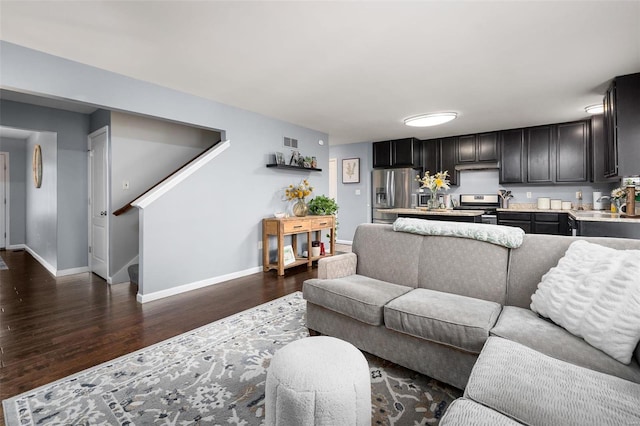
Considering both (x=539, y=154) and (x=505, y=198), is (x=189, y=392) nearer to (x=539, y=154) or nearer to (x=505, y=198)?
(x=505, y=198)

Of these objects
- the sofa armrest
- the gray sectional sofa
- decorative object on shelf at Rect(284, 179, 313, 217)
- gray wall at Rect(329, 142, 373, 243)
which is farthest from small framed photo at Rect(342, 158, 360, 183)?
the sofa armrest

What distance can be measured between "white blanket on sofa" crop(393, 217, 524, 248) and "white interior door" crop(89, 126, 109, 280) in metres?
3.94

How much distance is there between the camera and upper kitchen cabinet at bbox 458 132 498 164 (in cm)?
599

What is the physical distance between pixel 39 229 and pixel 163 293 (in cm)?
374

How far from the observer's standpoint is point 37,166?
211 inches

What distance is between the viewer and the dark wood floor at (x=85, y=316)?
2.10m

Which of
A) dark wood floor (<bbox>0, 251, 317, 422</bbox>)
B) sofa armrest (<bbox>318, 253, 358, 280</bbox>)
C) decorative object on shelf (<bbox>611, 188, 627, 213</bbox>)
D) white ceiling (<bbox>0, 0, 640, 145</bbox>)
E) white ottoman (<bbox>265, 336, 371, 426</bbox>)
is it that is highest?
white ceiling (<bbox>0, 0, 640, 145</bbox>)

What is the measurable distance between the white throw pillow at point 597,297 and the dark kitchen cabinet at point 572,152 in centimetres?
464

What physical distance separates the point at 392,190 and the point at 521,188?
2.48m

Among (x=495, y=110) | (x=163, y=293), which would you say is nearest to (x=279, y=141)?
(x=163, y=293)

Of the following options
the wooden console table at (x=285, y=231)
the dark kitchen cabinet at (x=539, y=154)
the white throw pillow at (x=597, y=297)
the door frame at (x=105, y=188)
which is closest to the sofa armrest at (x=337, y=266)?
the white throw pillow at (x=597, y=297)

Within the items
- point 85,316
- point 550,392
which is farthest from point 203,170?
point 550,392

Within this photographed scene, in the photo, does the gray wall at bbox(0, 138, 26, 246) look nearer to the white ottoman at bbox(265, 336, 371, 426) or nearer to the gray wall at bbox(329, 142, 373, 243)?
the gray wall at bbox(329, 142, 373, 243)

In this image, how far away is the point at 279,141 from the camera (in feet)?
16.3
